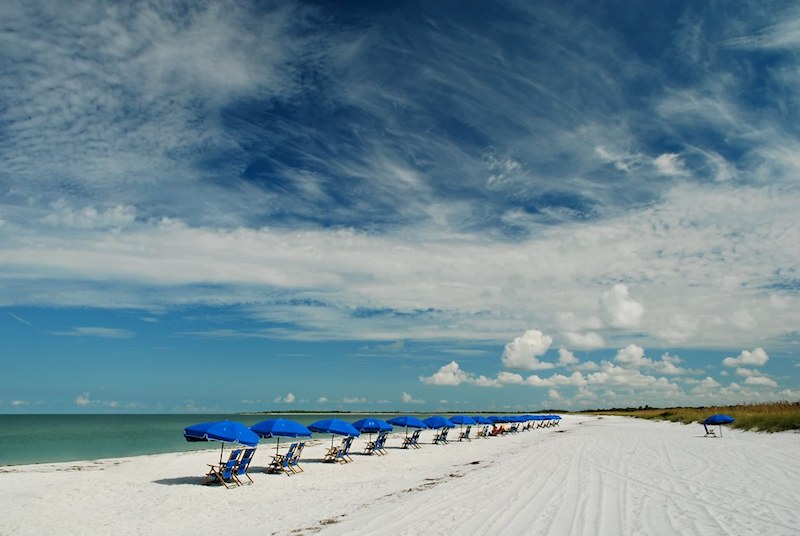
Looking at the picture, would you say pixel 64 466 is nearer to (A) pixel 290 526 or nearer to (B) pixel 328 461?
(B) pixel 328 461

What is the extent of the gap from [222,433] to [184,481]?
2521 mm

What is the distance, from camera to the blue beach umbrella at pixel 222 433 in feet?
40.9

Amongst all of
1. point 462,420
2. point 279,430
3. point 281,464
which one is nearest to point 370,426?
point 281,464

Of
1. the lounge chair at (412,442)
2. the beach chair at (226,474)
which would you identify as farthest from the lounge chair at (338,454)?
the lounge chair at (412,442)

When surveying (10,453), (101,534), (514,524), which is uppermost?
(514,524)

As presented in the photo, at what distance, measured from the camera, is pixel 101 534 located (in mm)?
8484

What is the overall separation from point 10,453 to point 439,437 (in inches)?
900

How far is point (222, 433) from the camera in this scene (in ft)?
41.1

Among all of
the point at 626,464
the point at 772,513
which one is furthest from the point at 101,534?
the point at 626,464

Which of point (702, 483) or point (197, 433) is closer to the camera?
point (702, 483)

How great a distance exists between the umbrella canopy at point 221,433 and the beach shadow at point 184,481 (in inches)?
52.9

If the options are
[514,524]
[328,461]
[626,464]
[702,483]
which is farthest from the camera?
[328,461]

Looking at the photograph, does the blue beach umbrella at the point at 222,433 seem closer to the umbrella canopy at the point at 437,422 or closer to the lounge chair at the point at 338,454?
the lounge chair at the point at 338,454

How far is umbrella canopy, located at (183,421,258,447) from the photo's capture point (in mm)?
12453
